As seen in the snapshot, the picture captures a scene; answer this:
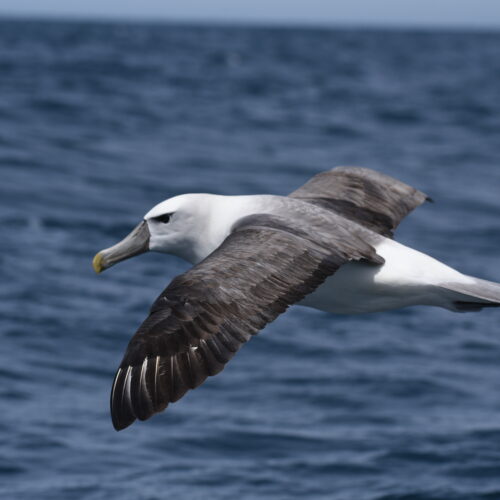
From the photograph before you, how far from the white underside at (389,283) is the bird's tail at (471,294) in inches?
1.2

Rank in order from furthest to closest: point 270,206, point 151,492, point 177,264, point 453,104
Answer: point 453,104
point 177,264
point 151,492
point 270,206

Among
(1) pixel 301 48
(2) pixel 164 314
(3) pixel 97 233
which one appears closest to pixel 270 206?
(2) pixel 164 314

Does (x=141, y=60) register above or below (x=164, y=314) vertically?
Answer: below

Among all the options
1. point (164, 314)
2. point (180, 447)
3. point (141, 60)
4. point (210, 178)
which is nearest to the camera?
point (164, 314)

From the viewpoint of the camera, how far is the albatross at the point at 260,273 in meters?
5.22

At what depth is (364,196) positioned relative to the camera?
315 inches

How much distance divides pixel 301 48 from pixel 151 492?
83418 mm

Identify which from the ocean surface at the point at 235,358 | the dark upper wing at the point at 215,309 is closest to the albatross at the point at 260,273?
the dark upper wing at the point at 215,309

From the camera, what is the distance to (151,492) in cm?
892

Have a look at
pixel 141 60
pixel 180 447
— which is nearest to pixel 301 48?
pixel 141 60

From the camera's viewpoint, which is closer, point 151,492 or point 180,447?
point 151,492

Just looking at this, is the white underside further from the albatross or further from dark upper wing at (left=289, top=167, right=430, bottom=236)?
dark upper wing at (left=289, top=167, right=430, bottom=236)

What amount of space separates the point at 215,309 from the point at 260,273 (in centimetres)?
44

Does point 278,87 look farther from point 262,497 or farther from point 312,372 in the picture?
point 262,497
